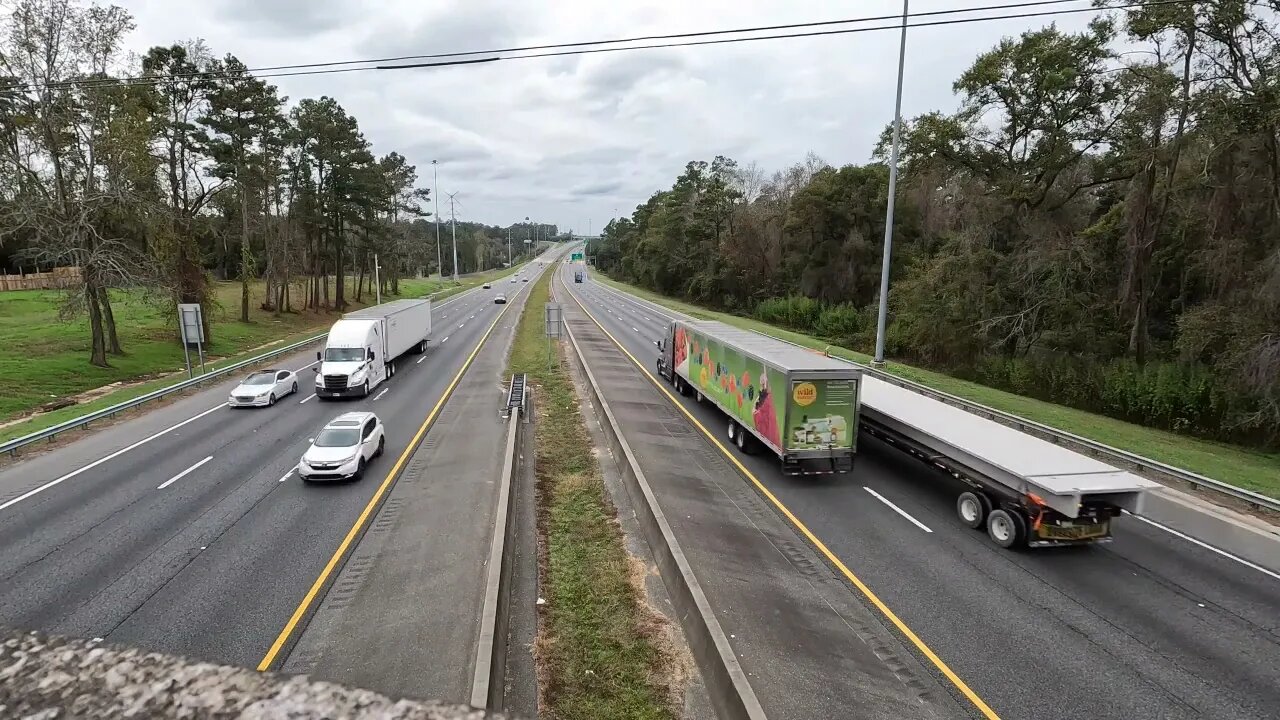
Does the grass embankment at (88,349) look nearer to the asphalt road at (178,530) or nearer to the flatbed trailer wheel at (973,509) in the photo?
the asphalt road at (178,530)

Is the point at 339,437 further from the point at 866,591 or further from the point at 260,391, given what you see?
the point at 866,591

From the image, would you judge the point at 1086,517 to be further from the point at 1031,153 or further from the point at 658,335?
the point at 658,335

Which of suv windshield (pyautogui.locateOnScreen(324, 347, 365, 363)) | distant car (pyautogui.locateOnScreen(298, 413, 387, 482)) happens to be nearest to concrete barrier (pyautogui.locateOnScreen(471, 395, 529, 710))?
distant car (pyautogui.locateOnScreen(298, 413, 387, 482))

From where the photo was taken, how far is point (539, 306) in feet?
233

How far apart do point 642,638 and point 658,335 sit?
1489 inches

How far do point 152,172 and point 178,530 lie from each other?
27.5 meters

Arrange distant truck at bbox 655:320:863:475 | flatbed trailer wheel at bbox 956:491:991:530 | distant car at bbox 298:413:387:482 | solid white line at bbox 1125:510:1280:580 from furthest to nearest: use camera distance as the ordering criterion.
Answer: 1. distant car at bbox 298:413:387:482
2. distant truck at bbox 655:320:863:475
3. flatbed trailer wheel at bbox 956:491:991:530
4. solid white line at bbox 1125:510:1280:580

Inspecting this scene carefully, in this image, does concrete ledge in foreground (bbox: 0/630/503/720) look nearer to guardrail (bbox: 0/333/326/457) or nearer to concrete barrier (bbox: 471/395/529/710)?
concrete barrier (bbox: 471/395/529/710)

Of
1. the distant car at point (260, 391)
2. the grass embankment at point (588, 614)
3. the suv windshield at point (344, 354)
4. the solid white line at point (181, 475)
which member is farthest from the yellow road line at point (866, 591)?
the distant car at point (260, 391)

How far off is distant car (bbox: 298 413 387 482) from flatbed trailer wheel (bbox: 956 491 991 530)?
1448 centimetres

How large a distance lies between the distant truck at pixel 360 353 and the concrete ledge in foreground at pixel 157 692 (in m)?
24.0

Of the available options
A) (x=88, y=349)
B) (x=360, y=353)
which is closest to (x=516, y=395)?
(x=360, y=353)

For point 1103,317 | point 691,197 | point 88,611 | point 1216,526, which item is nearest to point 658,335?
point 1103,317

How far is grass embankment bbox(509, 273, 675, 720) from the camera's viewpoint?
25.6ft
